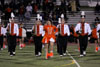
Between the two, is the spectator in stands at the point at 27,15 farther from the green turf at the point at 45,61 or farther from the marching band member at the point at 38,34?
the green turf at the point at 45,61

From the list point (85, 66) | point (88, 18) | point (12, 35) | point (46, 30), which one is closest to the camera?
point (85, 66)

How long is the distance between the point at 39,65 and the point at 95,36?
25.7 ft

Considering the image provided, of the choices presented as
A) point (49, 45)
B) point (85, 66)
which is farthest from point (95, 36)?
point (85, 66)

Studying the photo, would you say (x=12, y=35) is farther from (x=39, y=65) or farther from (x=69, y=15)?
(x=69, y=15)

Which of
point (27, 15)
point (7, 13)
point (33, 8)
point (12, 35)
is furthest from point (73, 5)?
point (12, 35)

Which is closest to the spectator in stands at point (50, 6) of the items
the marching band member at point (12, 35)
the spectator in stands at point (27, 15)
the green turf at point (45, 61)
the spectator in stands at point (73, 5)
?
the spectator in stands at point (73, 5)

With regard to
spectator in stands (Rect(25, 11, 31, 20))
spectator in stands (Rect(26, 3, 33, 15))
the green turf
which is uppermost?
spectator in stands (Rect(26, 3, 33, 15))

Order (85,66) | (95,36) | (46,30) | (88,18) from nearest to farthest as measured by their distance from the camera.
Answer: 1. (85,66)
2. (46,30)
3. (95,36)
4. (88,18)

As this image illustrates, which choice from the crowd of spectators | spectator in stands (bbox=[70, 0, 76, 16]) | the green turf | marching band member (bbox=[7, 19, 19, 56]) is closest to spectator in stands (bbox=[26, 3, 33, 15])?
the crowd of spectators

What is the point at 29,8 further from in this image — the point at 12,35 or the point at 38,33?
the point at 38,33

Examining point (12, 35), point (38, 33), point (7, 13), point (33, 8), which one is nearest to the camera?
point (38, 33)

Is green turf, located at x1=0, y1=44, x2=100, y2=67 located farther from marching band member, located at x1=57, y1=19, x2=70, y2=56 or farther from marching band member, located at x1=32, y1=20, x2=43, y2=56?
marching band member, located at x1=57, y1=19, x2=70, y2=56

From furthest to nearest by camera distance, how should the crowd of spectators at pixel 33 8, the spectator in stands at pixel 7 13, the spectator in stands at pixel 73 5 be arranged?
the spectator in stands at pixel 73 5
the crowd of spectators at pixel 33 8
the spectator in stands at pixel 7 13

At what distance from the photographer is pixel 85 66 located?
34.7 ft
